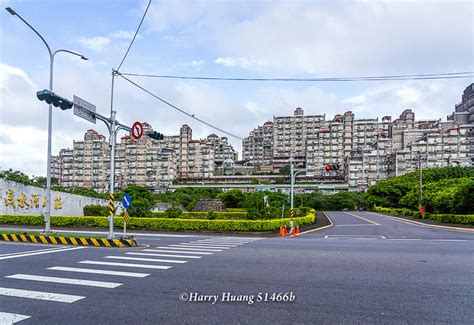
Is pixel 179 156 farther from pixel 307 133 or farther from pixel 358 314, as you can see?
pixel 358 314

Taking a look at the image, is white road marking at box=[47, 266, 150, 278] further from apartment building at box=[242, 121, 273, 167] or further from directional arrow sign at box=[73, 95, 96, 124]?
apartment building at box=[242, 121, 273, 167]

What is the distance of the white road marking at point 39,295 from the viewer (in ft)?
21.8

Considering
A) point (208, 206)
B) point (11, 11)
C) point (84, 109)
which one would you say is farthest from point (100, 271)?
point (208, 206)

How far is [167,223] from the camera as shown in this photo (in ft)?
87.1

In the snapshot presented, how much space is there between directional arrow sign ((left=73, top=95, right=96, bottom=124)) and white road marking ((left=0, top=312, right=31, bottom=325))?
1108cm

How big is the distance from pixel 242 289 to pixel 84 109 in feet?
39.4

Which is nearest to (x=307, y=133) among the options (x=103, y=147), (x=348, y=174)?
(x=348, y=174)

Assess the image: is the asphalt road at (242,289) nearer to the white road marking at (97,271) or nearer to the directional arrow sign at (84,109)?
the white road marking at (97,271)

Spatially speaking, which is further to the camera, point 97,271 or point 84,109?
point 84,109

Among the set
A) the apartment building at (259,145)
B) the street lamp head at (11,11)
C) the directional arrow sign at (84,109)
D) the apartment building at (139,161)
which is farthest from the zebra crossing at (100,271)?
the apartment building at (259,145)

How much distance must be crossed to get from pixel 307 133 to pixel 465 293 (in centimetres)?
12155

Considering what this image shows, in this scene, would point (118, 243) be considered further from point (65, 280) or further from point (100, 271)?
point (65, 280)

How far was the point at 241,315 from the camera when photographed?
570 centimetres

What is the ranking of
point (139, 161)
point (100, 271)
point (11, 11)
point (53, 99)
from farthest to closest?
1. point (139, 161)
2. point (11, 11)
3. point (53, 99)
4. point (100, 271)
